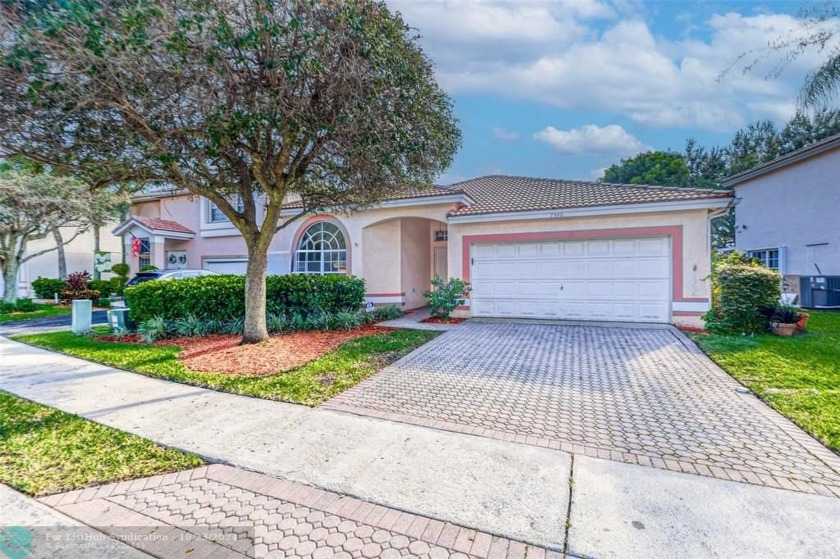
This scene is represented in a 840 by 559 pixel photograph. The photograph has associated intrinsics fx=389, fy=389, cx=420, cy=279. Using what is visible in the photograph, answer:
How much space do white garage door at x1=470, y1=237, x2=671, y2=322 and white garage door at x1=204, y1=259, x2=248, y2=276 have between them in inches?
460

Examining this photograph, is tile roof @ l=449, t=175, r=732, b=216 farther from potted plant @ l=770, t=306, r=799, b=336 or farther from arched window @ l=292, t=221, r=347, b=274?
arched window @ l=292, t=221, r=347, b=274

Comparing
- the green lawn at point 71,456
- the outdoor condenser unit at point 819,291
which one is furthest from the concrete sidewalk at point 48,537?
the outdoor condenser unit at point 819,291

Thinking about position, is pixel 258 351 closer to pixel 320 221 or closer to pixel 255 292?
pixel 255 292

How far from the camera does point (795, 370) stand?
6660 millimetres

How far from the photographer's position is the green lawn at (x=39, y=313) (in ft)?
49.2

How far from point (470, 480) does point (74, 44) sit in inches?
301

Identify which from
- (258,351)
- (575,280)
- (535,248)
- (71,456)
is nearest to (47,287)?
(258,351)

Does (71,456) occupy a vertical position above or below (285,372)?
below

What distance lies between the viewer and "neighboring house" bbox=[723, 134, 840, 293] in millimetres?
15344

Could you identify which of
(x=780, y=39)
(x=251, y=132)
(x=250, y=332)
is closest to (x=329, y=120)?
(x=251, y=132)

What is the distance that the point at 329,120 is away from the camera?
7.42m

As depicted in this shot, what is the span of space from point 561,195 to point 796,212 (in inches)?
473

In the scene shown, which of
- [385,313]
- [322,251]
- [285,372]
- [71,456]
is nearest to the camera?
[71,456]

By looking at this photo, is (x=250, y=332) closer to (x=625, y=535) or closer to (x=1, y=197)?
(x=625, y=535)
